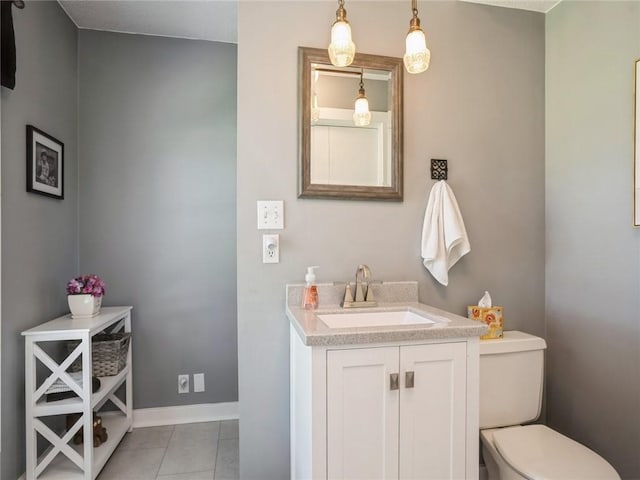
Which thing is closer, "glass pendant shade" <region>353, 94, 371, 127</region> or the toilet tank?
the toilet tank

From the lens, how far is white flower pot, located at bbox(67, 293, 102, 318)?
6.16 feet

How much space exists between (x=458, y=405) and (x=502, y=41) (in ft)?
6.11

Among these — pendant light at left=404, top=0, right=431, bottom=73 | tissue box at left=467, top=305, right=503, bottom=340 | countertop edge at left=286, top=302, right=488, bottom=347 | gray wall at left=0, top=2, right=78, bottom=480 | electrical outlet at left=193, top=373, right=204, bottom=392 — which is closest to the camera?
countertop edge at left=286, top=302, right=488, bottom=347

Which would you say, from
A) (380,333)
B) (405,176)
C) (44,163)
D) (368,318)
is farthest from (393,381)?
(44,163)

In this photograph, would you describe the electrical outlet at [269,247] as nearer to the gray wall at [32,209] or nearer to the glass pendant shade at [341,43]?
the glass pendant shade at [341,43]

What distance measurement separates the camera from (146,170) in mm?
2287

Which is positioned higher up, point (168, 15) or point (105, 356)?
point (168, 15)

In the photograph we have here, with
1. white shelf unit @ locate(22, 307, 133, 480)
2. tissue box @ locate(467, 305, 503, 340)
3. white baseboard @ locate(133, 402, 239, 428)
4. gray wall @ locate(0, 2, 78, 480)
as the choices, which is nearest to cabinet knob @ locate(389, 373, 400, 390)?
tissue box @ locate(467, 305, 503, 340)

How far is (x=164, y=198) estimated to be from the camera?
90.9 inches

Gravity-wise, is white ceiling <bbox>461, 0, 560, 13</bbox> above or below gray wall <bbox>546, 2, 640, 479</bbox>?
above

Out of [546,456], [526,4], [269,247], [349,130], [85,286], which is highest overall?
[526,4]

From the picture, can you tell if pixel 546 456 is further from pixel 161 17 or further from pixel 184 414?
pixel 161 17

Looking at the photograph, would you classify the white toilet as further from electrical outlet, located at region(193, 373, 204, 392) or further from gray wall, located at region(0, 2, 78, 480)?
gray wall, located at region(0, 2, 78, 480)

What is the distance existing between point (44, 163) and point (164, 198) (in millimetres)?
647
